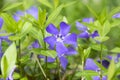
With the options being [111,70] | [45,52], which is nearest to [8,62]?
[45,52]

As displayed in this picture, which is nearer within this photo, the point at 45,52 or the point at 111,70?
the point at 111,70

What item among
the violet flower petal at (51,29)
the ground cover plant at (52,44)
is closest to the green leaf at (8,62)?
the ground cover plant at (52,44)

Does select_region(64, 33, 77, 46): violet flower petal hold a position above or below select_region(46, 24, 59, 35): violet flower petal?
below

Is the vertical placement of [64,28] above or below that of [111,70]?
above

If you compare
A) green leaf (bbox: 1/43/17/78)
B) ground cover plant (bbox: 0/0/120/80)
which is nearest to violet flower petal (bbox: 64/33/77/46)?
ground cover plant (bbox: 0/0/120/80)

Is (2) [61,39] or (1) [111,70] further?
(2) [61,39]

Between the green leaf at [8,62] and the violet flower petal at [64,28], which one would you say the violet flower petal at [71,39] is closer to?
the violet flower petal at [64,28]

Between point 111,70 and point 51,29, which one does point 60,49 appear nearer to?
point 51,29

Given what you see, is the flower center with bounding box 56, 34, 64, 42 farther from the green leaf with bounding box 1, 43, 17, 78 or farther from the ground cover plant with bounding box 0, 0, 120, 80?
the green leaf with bounding box 1, 43, 17, 78

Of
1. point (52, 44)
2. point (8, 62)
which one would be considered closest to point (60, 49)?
point (52, 44)

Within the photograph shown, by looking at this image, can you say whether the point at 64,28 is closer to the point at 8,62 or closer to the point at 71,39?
the point at 71,39

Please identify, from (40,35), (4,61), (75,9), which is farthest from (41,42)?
(75,9)
